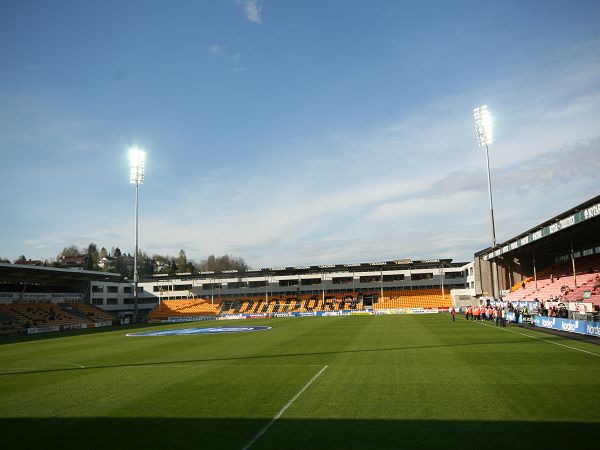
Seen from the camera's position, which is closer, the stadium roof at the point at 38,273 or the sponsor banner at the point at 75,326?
the stadium roof at the point at 38,273

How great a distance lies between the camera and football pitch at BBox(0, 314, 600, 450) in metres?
10.5

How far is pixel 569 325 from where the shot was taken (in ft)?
106

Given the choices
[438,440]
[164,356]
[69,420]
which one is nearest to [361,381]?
[438,440]

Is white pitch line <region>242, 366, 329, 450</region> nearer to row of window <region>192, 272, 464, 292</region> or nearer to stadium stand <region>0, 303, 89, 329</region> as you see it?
stadium stand <region>0, 303, 89, 329</region>

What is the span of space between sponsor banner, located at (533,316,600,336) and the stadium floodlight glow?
1008 inches

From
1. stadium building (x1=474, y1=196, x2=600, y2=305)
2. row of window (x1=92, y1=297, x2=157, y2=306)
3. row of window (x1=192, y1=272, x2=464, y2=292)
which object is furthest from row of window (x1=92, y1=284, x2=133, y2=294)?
stadium building (x1=474, y1=196, x2=600, y2=305)

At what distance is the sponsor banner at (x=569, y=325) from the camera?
94.6 ft

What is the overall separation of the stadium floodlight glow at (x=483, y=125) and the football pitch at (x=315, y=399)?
116ft

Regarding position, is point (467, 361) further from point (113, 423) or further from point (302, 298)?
point (302, 298)

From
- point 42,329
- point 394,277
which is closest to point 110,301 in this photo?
point 42,329

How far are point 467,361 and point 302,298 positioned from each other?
253ft

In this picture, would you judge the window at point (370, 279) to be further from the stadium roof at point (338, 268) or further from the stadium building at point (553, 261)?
the stadium building at point (553, 261)

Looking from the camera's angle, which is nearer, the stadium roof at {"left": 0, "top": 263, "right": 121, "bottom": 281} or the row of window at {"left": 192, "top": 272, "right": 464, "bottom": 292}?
the stadium roof at {"left": 0, "top": 263, "right": 121, "bottom": 281}

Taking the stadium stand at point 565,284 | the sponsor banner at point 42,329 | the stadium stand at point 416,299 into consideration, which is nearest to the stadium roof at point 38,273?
the sponsor banner at point 42,329
